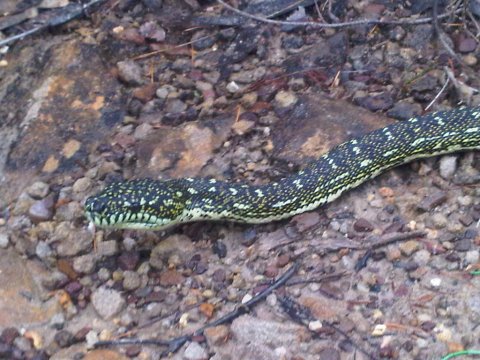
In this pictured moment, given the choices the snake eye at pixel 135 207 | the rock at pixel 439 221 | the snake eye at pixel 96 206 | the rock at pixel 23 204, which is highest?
the snake eye at pixel 96 206

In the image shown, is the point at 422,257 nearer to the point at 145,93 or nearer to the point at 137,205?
the point at 137,205

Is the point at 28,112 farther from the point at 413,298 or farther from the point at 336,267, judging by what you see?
the point at 413,298

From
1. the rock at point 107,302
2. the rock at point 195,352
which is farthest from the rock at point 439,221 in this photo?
the rock at point 107,302

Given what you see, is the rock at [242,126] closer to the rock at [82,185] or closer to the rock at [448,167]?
the rock at [82,185]

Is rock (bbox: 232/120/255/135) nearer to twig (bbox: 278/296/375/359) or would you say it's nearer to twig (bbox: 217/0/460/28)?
twig (bbox: 217/0/460/28)

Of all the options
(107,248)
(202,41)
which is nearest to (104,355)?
(107,248)

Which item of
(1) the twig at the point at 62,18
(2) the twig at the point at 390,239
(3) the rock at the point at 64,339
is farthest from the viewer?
(1) the twig at the point at 62,18

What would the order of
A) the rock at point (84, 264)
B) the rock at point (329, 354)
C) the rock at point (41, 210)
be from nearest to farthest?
the rock at point (329, 354) < the rock at point (84, 264) < the rock at point (41, 210)

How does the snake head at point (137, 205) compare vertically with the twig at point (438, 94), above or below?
above
